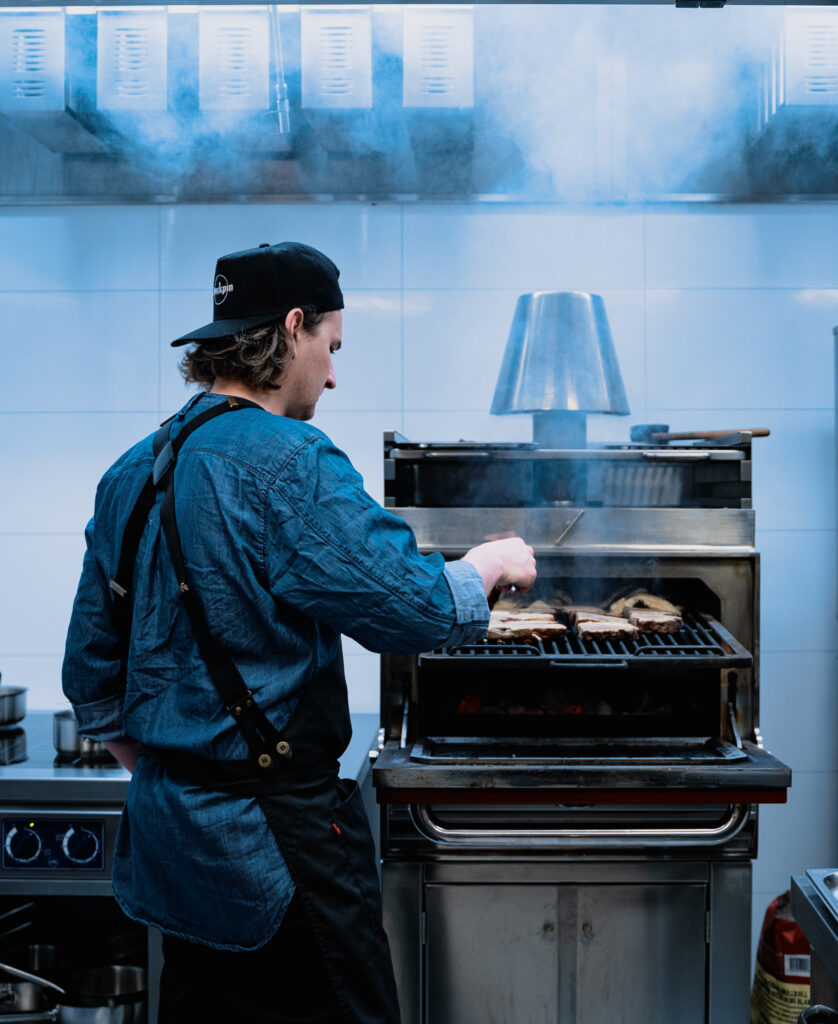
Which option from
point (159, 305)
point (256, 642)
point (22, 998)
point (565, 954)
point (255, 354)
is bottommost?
point (22, 998)

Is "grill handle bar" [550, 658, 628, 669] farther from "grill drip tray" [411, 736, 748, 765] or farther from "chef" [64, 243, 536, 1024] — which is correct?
"chef" [64, 243, 536, 1024]

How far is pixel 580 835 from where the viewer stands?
1978mm

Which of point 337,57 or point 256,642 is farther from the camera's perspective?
point 337,57

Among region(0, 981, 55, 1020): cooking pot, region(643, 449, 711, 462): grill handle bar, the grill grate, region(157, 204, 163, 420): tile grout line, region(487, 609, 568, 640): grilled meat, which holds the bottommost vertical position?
region(0, 981, 55, 1020): cooking pot

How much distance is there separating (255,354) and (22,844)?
124 centimetres

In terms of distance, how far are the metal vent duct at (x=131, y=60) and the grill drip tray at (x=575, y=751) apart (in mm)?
1577

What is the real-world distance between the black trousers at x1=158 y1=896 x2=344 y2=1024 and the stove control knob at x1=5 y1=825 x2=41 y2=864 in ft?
2.36

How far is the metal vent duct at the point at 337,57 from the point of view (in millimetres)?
2070

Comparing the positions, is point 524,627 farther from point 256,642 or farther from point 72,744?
point 72,744

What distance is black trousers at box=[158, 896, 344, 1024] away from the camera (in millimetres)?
1357

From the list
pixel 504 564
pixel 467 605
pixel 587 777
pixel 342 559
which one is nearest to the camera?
pixel 342 559

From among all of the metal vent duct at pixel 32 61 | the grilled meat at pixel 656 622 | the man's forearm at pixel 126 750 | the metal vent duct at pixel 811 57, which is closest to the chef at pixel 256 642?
the man's forearm at pixel 126 750

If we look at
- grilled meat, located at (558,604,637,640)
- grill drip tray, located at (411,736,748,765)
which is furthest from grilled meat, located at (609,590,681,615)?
grill drip tray, located at (411,736,748,765)

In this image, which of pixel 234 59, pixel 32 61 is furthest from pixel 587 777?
pixel 32 61
